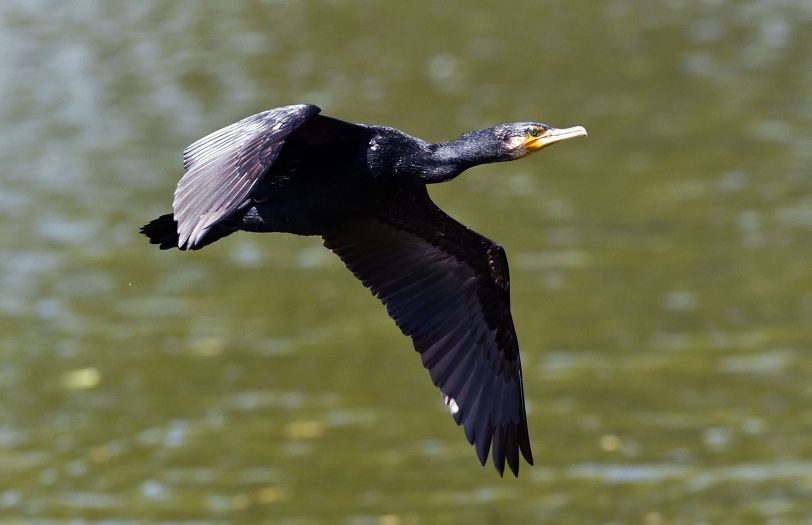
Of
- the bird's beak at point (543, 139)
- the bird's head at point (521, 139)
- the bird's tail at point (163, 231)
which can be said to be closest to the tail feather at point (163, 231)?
the bird's tail at point (163, 231)

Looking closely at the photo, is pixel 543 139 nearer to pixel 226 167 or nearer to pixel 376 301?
pixel 226 167

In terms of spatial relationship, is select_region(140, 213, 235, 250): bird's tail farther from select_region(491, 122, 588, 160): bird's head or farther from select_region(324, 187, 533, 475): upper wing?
select_region(491, 122, 588, 160): bird's head

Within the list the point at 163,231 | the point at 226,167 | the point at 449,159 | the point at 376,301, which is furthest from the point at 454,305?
the point at 376,301

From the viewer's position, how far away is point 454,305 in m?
9.56

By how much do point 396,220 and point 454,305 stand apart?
0.70 m

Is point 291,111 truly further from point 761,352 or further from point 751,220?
point 751,220

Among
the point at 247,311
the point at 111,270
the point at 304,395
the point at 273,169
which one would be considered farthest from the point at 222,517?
the point at 273,169

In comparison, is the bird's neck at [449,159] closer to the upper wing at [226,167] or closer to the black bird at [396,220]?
the black bird at [396,220]

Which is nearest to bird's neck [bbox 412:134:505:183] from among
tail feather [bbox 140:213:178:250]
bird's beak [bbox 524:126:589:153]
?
bird's beak [bbox 524:126:589:153]

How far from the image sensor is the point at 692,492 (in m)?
13.5

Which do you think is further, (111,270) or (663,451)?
(111,270)

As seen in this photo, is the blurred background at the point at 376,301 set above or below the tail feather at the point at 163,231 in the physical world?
above

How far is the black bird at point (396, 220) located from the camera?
25.0ft

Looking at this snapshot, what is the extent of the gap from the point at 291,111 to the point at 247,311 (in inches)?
348
